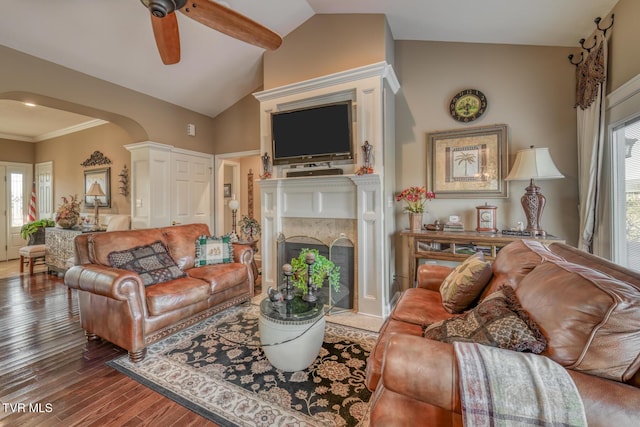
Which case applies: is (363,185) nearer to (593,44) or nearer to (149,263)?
(149,263)

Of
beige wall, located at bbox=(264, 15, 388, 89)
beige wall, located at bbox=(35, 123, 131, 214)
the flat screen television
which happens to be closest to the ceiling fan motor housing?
the flat screen television

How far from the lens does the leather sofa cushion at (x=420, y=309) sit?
1.76 meters

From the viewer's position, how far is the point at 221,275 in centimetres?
290

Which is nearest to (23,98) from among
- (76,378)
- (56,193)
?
(76,378)

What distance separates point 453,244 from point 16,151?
31.7 ft

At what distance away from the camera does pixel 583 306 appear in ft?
3.14

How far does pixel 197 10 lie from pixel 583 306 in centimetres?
274

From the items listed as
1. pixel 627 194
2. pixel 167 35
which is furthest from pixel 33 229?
pixel 627 194

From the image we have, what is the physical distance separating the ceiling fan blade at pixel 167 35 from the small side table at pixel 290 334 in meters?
2.33

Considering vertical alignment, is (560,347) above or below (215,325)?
above

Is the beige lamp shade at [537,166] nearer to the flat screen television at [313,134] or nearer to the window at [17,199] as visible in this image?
the flat screen television at [313,134]

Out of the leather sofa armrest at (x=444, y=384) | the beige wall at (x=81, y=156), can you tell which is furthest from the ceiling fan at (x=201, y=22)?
the beige wall at (x=81, y=156)

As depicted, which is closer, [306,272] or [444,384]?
[444,384]

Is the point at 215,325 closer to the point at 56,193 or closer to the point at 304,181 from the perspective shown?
the point at 304,181
